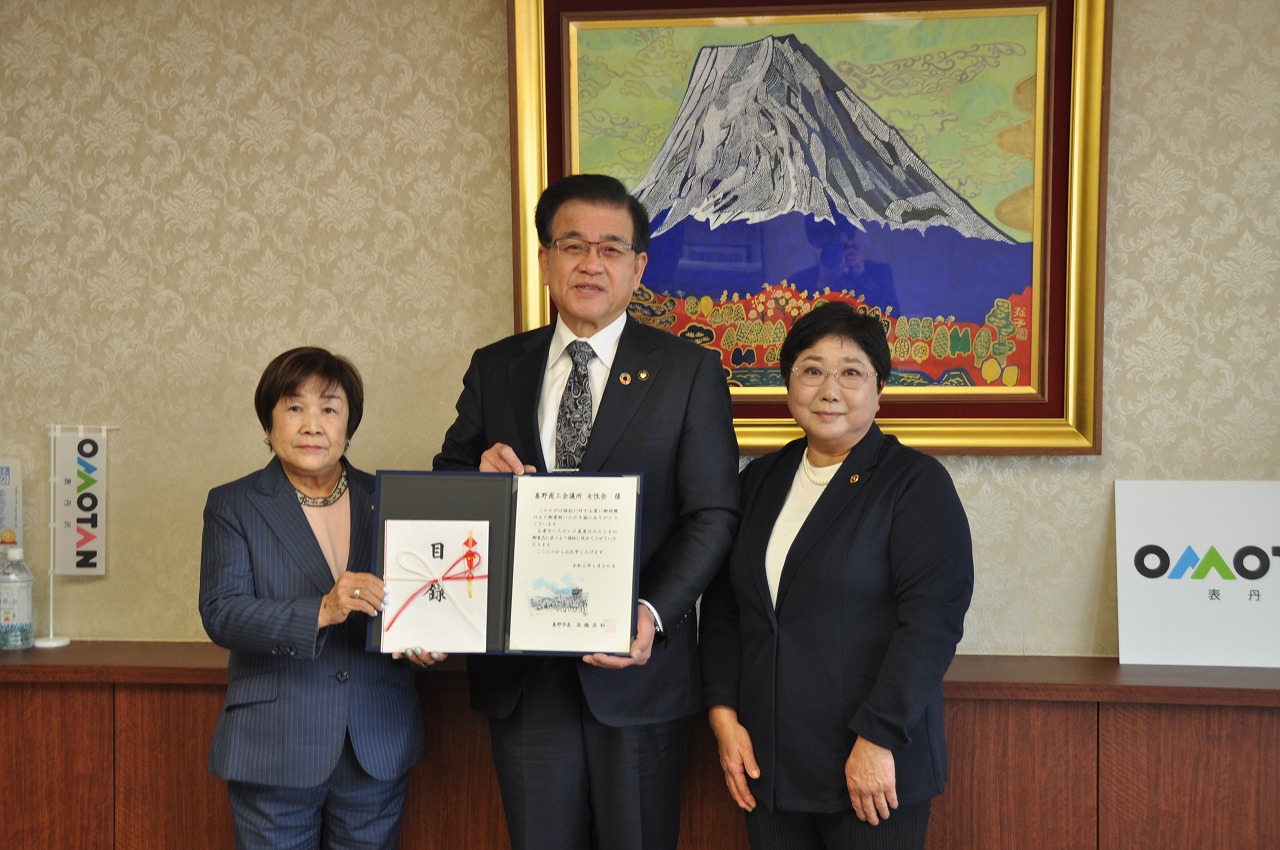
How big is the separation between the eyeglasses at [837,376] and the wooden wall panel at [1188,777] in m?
0.98

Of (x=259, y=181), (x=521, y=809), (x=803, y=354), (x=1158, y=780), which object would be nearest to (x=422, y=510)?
(x=521, y=809)

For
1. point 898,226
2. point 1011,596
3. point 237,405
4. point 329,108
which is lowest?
point 1011,596

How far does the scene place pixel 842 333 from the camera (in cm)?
197

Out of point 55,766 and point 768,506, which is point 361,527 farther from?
point 55,766

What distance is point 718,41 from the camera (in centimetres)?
261

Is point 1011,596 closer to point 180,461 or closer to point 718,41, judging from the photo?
point 718,41

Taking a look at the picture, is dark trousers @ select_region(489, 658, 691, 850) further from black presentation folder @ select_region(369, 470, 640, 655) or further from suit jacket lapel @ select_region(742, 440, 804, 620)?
suit jacket lapel @ select_region(742, 440, 804, 620)

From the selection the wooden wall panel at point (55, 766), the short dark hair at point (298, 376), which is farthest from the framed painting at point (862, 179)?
the wooden wall panel at point (55, 766)

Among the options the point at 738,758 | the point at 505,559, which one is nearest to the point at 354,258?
the point at 505,559

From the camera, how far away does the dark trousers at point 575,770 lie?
198 centimetres

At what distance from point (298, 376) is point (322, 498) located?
256mm

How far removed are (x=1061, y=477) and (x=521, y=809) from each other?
153 centimetres

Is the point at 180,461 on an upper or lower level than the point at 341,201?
lower

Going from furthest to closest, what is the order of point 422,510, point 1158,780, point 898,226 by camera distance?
point 898,226
point 1158,780
point 422,510
